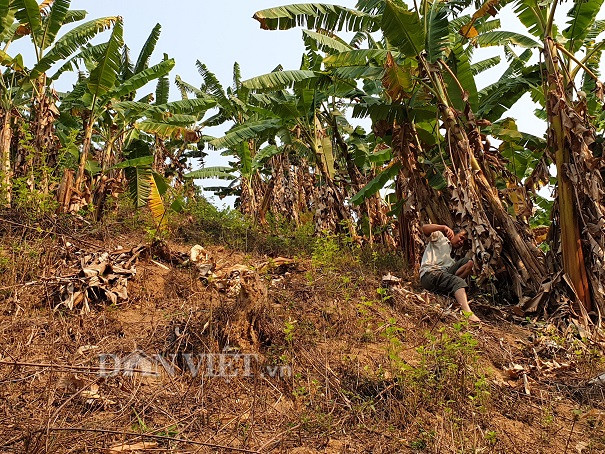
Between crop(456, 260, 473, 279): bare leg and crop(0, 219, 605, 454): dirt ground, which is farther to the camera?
crop(456, 260, 473, 279): bare leg

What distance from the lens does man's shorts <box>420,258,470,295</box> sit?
7.71 metres

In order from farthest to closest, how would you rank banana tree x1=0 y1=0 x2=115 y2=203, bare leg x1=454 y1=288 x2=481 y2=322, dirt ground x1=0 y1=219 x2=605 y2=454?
1. banana tree x1=0 y1=0 x2=115 y2=203
2. bare leg x1=454 y1=288 x2=481 y2=322
3. dirt ground x1=0 y1=219 x2=605 y2=454

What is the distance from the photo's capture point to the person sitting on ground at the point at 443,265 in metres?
A: 7.79

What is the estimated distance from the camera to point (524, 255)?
26.6 feet

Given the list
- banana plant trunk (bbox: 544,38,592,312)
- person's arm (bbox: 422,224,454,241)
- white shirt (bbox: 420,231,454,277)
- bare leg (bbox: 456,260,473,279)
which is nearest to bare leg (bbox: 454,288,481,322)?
white shirt (bbox: 420,231,454,277)

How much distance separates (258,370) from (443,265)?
3.99 m

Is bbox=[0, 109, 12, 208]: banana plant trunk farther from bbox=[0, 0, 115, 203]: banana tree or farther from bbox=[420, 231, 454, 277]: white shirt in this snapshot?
bbox=[420, 231, 454, 277]: white shirt

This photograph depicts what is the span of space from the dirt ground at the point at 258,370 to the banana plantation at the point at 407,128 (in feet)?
4.59

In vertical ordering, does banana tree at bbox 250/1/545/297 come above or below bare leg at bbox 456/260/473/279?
above

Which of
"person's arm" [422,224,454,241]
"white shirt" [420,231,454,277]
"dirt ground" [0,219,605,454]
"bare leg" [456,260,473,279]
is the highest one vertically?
"person's arm" [422,224,454,241]

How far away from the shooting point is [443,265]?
26.5 ft

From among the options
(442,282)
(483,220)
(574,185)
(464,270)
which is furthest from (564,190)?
(442,282)

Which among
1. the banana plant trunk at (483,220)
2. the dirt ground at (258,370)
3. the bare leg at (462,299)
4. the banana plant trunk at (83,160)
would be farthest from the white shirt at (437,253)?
the banana plant trunk at (83,160)

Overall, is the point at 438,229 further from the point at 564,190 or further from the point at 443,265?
the point at 564,190
